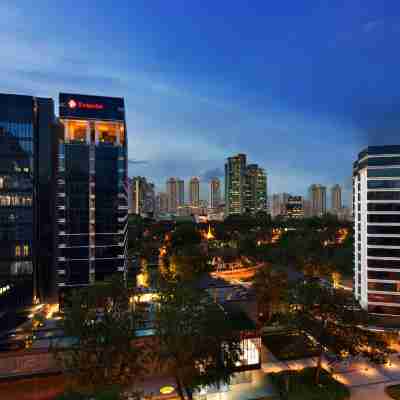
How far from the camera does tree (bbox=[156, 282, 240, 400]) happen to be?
19.7 metres

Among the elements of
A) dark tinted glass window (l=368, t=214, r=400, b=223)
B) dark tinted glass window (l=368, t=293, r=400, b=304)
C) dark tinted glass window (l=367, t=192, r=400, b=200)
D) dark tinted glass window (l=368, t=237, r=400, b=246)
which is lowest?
dark tinted glass window (l=368, t=293, r=400, b=304)

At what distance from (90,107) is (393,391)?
52592 millimetres

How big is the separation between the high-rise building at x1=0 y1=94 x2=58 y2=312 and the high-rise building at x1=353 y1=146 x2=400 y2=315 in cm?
4836

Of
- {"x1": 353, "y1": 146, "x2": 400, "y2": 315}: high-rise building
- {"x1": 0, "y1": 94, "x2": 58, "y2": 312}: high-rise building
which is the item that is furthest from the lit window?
{"x1": 353, "y1": 146, "x2": 400, "y2": 315}: high-rise building

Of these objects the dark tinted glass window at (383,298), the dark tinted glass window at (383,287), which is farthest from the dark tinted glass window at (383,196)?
the dark tinted glass window at (383,298)

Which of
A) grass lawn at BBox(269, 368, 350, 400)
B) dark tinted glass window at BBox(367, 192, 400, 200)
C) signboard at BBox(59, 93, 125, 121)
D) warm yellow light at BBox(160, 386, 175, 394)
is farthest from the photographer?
signboard at BBox(59, 93, 125, 121)

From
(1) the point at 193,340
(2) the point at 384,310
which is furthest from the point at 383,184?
(1) the point at 193,340

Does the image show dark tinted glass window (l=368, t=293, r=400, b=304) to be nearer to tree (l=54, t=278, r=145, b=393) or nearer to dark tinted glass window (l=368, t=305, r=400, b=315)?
dark tinted glass window (l=368, t=305, r=400, b=315)

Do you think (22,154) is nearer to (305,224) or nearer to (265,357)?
(265,357)

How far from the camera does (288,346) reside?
30.6 metres

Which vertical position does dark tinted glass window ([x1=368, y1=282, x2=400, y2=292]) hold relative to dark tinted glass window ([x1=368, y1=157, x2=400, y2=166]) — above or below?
below

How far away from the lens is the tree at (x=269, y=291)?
35156 mm

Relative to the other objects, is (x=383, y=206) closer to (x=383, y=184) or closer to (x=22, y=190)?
(x=383, y=184)

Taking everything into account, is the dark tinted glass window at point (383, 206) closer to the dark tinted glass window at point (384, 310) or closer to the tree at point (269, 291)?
the dark tinted glass window at point (384, 310)
